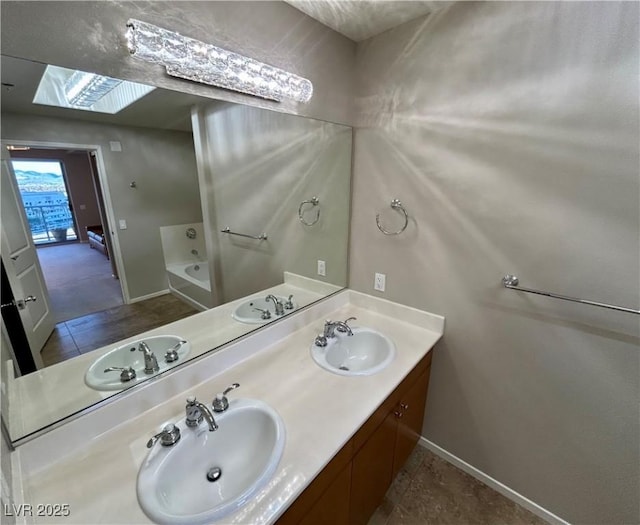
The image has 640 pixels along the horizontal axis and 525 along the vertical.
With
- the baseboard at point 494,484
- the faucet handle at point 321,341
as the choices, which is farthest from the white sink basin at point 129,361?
the baseboard at point 494,484

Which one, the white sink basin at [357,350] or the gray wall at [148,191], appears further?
the white sink basin at [357,350]

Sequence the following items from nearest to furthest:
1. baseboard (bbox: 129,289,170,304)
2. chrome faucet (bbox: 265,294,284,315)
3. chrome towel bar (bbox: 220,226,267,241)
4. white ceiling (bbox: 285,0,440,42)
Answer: baseboard (bbox: 129,289,170,304) → white ceiling (bbox: 285,0,440,42) → chrome towel bar (bbox: 220,226,267,241) → chrome faucet (bbox: 265,294,284,315)

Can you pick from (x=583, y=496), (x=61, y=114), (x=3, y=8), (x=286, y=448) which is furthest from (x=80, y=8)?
(x=583, y=496)

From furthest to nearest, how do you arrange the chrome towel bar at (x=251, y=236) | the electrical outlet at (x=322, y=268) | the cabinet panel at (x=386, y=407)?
the electrical outlet at (x=322, y=268), the chrome towel bar at (x=251, y=236), the cabinet panel at (x=386, y=407)

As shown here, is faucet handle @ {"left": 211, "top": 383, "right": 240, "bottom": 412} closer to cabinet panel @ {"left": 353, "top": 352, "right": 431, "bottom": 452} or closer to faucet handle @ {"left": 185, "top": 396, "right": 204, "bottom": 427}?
faucet handle @ {"left": 185, "top": 396, "right": 204, "bottom": 427}

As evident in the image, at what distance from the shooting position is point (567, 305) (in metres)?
1.23

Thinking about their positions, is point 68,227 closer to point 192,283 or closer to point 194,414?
point 192,283

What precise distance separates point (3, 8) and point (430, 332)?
6.54ft

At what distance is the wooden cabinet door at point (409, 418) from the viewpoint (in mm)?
1422

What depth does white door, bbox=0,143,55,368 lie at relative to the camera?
77cm

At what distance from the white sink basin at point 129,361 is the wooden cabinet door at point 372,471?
2.70ft

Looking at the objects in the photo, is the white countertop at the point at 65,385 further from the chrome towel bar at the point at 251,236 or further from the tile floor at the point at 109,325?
the chrome towel bar at the point at 251,236

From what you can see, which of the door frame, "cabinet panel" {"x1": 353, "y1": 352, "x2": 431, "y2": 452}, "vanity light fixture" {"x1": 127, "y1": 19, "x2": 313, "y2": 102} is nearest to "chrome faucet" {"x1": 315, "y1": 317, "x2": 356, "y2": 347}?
"cabinet panel" {"x1": 353, "y1": 352, "x2": 431, "y2": 452}

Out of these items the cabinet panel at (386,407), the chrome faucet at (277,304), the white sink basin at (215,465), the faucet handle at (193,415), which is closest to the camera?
the white sink basin at (215,465)
